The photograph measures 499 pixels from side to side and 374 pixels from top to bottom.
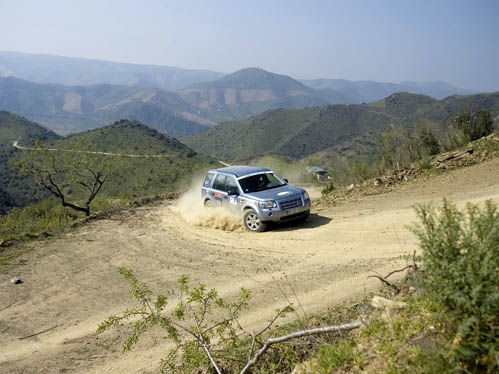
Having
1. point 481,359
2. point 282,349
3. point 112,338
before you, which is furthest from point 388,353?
point 112,338

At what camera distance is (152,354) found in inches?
232

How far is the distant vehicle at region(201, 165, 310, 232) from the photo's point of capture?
37.9ft

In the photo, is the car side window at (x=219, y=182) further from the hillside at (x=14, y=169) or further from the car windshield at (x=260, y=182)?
the hillside at (x=14, y=169)

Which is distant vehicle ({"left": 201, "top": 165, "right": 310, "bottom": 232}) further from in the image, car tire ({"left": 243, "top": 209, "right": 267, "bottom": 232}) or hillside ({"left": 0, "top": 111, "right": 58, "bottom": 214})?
hillside ({"left": 0, "top": 111, "right": 58, "bottom": 214})

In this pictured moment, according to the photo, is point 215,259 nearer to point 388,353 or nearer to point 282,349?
point 282,349

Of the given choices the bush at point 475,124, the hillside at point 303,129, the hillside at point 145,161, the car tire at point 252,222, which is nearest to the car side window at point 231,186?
the car tire at point 252,222

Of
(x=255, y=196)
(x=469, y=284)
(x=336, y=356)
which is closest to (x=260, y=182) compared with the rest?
(x=255, y=196)

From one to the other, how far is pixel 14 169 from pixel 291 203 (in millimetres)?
66256

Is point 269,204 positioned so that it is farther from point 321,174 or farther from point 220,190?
point 321,174

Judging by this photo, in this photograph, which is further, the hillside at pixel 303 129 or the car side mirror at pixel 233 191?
the hillside at pixel 303 129

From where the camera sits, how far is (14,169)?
6494cm

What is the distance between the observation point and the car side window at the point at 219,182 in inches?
532

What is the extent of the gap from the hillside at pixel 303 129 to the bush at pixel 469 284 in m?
119

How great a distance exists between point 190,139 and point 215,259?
155923mm
